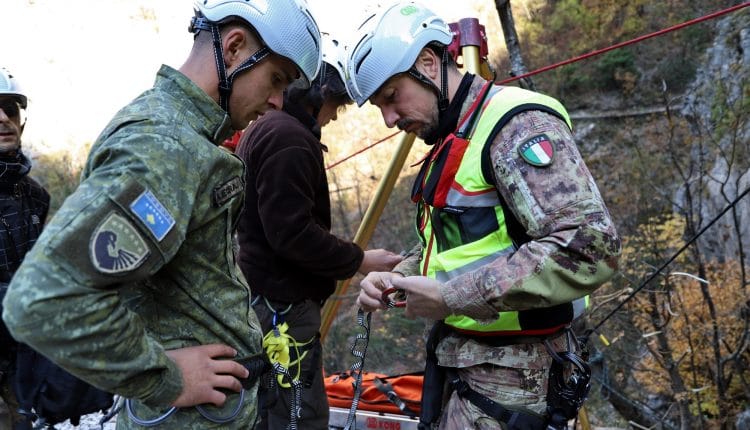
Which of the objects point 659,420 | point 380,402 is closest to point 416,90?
point 380,402

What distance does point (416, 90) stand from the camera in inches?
81.5

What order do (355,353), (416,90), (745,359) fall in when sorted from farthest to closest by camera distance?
1. (745,359)
2. (355,353)
3. (416,90)

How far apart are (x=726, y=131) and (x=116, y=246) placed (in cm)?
1080

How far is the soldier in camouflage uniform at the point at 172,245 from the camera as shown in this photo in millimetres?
1188

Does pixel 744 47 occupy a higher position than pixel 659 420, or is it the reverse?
pixel 744 47

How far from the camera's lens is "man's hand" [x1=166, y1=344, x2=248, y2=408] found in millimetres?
1486

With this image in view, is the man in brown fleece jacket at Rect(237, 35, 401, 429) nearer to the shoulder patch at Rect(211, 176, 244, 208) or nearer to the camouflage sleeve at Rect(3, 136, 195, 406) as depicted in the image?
the shoulder patch at Rect(211, 176, 244, 208)

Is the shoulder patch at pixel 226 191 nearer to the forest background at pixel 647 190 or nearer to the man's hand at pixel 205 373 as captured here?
the man's hand at pixel 205 373

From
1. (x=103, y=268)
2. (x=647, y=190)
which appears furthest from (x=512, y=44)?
(x=647, y=190)

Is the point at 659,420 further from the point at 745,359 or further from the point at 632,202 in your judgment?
the point at 632,202

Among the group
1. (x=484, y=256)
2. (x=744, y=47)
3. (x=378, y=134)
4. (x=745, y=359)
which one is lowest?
(x=484, y=256)

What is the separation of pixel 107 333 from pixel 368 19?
4.66 feet

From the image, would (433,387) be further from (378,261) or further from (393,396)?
(393,396)

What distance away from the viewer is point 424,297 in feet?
6.03
